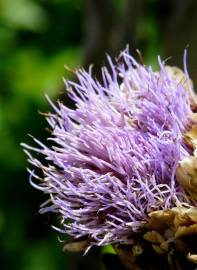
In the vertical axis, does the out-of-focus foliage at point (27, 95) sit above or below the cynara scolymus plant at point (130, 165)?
above

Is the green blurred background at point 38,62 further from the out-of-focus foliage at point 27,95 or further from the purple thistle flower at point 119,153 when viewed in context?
the purple thistle flower at point 119,153

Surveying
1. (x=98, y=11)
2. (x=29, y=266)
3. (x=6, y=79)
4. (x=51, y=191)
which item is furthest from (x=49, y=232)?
(x=51, y=191)

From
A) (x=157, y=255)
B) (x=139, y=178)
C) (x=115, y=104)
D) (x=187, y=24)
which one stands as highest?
(x=187, y=24)

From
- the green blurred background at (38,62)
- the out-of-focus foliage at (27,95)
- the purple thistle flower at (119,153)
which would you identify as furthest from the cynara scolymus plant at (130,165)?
the out-of-focus foliage at (27,95)

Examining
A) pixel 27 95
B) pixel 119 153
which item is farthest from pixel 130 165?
pixel 27 95

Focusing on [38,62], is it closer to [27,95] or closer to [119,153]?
[27,95]

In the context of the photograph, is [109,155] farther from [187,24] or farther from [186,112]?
[187,24]
